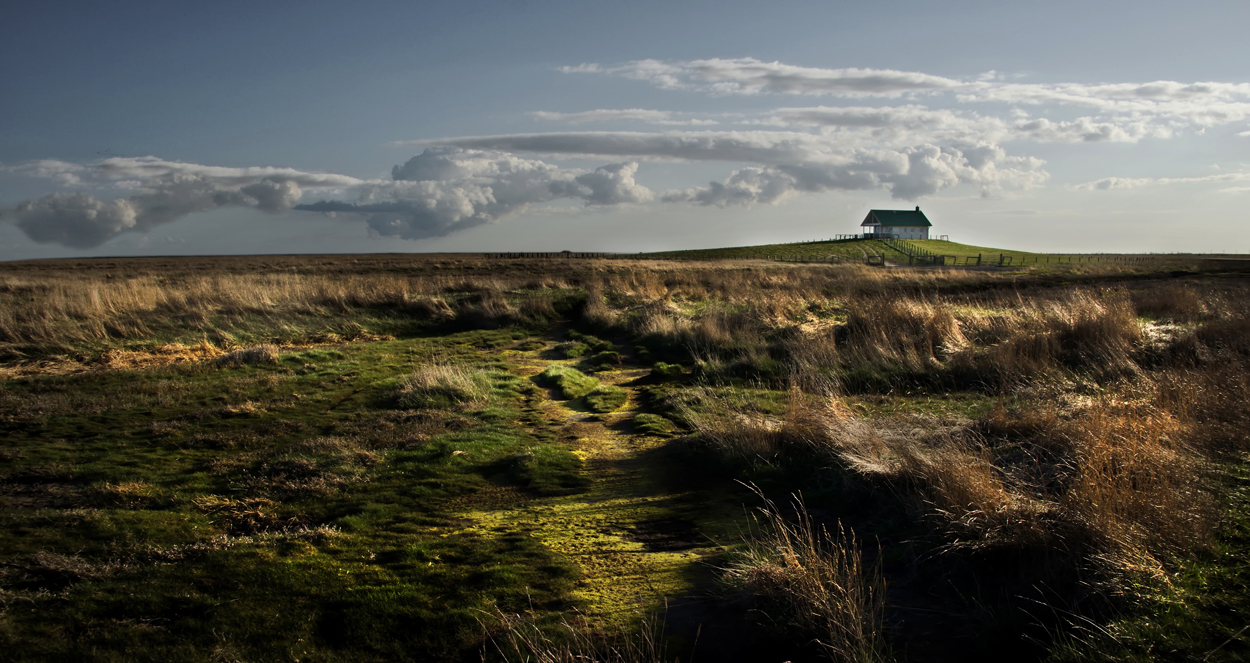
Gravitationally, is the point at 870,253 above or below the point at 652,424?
above

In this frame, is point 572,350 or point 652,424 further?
point 572,350

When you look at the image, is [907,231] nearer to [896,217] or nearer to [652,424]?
[896,217]

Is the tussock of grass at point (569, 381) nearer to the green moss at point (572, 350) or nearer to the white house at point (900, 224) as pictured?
the green moss at point (572, 350)

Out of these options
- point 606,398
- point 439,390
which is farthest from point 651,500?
point 439,390

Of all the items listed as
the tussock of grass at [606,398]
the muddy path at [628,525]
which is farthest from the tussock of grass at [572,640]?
the tussock of grass at [606,398]

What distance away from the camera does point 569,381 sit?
39.8ft

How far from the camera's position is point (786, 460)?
728 cm

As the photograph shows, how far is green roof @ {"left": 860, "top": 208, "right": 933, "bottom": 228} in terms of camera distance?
99.3 metres

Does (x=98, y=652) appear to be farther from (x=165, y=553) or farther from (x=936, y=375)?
(x=936, y=375)

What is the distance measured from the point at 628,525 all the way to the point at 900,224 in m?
104

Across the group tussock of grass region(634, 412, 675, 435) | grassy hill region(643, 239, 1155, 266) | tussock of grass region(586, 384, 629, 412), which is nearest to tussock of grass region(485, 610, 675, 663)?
tussock of grass region(634, 412, 675, 435)

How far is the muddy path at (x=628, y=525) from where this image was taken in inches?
187

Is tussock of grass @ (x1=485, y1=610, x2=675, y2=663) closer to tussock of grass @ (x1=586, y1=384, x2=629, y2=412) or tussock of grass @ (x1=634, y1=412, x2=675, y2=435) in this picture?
tussock of grass @ (x1=634, y1=412, x2=675, y2=435)

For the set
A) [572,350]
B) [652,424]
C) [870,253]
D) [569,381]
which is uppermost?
[870,253]
